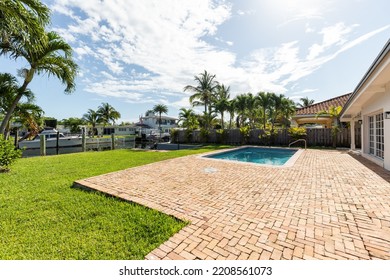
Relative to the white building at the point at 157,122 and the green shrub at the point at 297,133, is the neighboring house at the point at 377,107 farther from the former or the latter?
the white building at the point at 157,122

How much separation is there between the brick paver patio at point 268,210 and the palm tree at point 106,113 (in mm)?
43637

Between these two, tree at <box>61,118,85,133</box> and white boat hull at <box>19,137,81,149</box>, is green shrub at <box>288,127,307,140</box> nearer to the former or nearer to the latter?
white boat hull at <box>19,137,81,149</box>

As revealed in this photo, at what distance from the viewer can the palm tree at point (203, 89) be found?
93.9 ft

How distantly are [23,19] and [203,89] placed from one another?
83.5 feet

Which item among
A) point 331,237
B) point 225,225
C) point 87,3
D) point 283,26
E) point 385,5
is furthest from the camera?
point 283,26

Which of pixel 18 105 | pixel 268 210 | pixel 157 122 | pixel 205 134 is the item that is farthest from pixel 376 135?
pixel 157 122

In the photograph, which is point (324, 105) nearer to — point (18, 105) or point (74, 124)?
point (18, 105)

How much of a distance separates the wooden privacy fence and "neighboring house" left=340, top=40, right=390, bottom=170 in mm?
6051

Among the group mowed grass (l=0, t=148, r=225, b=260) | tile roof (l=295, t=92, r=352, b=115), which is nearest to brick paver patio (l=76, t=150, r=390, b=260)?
mowed grass (l=0, t=148, r=225, b=260)
